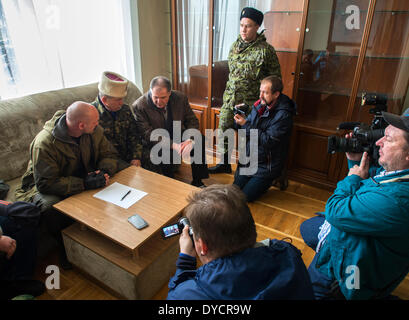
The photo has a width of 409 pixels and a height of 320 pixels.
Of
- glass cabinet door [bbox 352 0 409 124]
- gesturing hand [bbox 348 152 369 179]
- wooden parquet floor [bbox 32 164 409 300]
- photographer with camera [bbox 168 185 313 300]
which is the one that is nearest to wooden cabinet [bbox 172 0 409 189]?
glass cabinet door [bbox 352 0 409 124]

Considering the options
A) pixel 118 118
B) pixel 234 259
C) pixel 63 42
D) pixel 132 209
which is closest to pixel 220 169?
pixel 118 118

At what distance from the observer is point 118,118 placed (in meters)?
2.25

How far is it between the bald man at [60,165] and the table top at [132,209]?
92 millimetres

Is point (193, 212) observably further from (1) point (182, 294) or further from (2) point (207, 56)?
(2) point (207, 56)

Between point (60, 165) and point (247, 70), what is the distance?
5.62ft

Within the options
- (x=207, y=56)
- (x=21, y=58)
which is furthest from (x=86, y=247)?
(x=207, y=56)

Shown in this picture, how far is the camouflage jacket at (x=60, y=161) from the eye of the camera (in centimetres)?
167

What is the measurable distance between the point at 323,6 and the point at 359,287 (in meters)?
2.24

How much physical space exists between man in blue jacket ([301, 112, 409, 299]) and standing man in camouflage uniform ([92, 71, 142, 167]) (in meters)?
1.57

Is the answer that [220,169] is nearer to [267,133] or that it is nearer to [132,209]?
[267,133]

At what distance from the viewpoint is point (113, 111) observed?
2227 millimetres

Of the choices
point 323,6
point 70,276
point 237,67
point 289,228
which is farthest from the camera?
point 237,67

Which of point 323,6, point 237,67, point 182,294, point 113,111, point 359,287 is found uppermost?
point 323,6

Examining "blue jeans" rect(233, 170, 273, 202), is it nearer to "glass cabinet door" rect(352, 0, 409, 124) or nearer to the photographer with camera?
"glass cabinet door" rect(352, 0, 409, 124)
